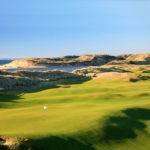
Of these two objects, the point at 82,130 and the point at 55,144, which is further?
the point at 82,130

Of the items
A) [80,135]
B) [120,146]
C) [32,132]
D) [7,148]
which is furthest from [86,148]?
[7,148]

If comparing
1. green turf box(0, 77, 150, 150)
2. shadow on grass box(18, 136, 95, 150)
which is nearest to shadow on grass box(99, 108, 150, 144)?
green turf box(0, 77, 150, 150)

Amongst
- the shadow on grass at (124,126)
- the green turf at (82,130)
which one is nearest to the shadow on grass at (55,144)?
the green turf at (82,130)

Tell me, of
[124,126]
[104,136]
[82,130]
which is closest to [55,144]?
[82,130]

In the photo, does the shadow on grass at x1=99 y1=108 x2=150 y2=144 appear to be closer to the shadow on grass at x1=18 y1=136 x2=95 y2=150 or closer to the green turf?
the green turf

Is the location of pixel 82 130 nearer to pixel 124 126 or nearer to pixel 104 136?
pixel 104 136

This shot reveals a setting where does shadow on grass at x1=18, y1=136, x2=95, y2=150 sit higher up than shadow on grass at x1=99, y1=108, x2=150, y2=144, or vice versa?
shadow on grass at x1=18, y1=136, x2=95, y2=150

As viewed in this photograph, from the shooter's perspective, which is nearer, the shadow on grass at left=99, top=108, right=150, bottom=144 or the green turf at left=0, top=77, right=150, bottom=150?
the green turf at left=0, top=77, right=150, bottom=150

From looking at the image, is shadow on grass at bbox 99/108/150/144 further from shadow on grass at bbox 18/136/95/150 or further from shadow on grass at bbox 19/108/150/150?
shadow on grass at bbox 18/136/95/150

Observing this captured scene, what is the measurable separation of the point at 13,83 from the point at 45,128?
37.2 meters

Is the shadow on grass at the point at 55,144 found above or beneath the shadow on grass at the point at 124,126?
above

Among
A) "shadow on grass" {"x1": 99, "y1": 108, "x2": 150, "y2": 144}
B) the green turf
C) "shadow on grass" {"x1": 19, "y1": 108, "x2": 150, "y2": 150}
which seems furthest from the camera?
"shadow on grass" {"x1": 99, "y1": 108, "x2": 150, "y2": 144}

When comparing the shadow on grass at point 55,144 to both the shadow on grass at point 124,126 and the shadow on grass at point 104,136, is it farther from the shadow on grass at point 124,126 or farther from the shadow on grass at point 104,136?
the shadow on grass at point 124,126

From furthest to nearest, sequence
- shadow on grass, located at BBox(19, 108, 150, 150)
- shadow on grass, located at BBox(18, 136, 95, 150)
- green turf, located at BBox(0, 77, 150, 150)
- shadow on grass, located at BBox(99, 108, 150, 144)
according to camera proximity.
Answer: shadow on grass, located at BBox(99, 108, 150, 144)
green turf, located at BBox(0, 77, 150, 150)
shadow on grass, located at BBox(19, 108, 150, 150)
shadow on grass, located at BBox(18, 136, 95, 150)
